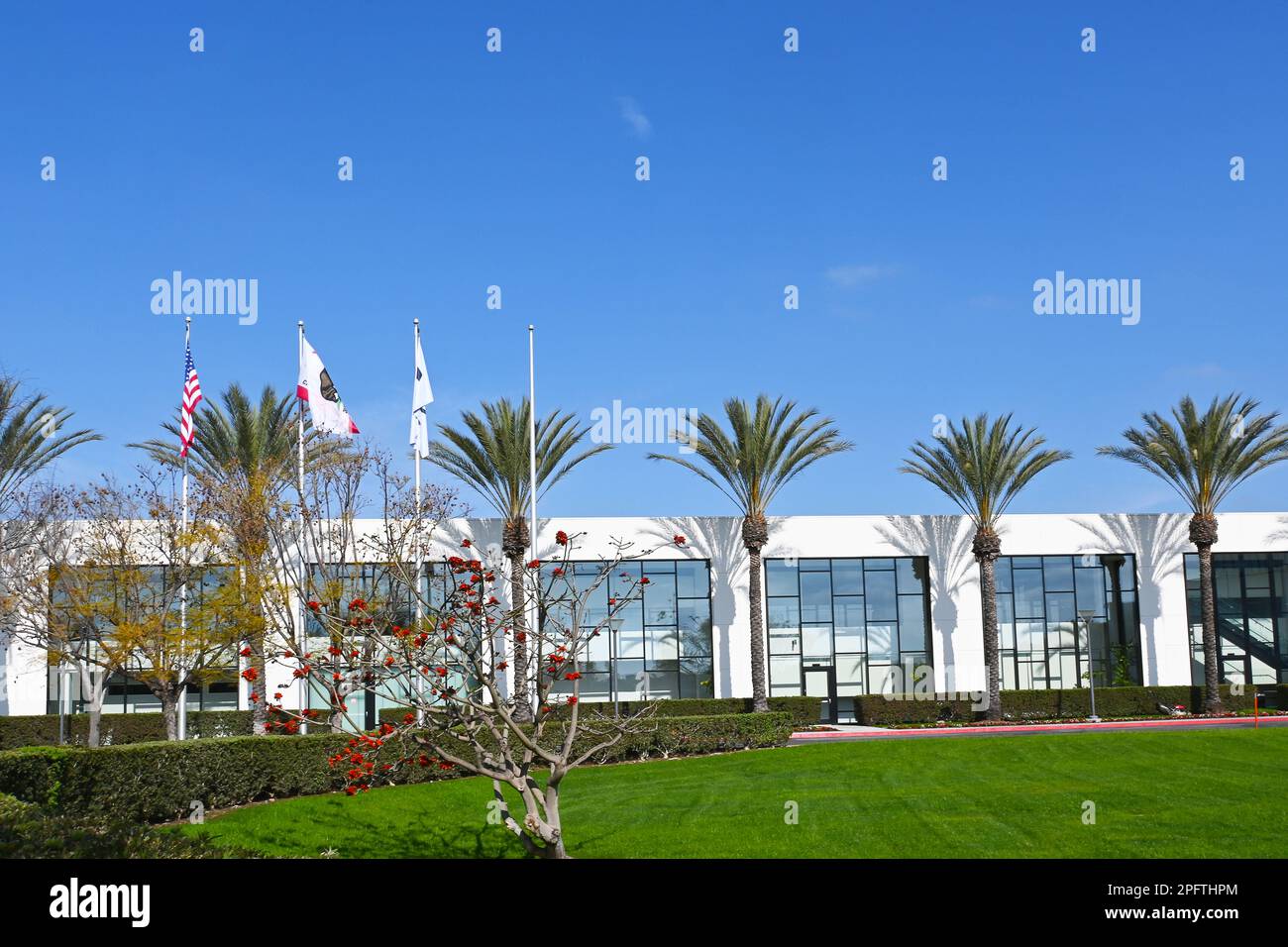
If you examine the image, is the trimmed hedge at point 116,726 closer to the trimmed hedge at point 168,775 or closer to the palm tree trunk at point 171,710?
the palm tree trunk at point 171,710

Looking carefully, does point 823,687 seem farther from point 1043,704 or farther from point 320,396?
point 320,396

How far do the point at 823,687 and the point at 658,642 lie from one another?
238 inches

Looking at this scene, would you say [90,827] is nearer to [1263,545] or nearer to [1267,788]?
[1267,788]

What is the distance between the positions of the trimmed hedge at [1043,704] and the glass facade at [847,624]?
3.47ft

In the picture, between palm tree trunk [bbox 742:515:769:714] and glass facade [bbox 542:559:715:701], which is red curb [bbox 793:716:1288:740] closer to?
palm tree trunk [bbox 742:515:769:714]

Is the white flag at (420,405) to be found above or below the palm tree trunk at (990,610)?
above

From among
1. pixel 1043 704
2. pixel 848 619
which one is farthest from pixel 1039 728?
pixel 848 619

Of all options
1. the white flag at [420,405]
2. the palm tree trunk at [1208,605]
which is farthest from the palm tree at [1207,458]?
the white flag at [420,405]

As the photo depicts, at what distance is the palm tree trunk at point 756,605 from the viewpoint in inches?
1432

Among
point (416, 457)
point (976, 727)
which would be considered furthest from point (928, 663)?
point (416, 457)
